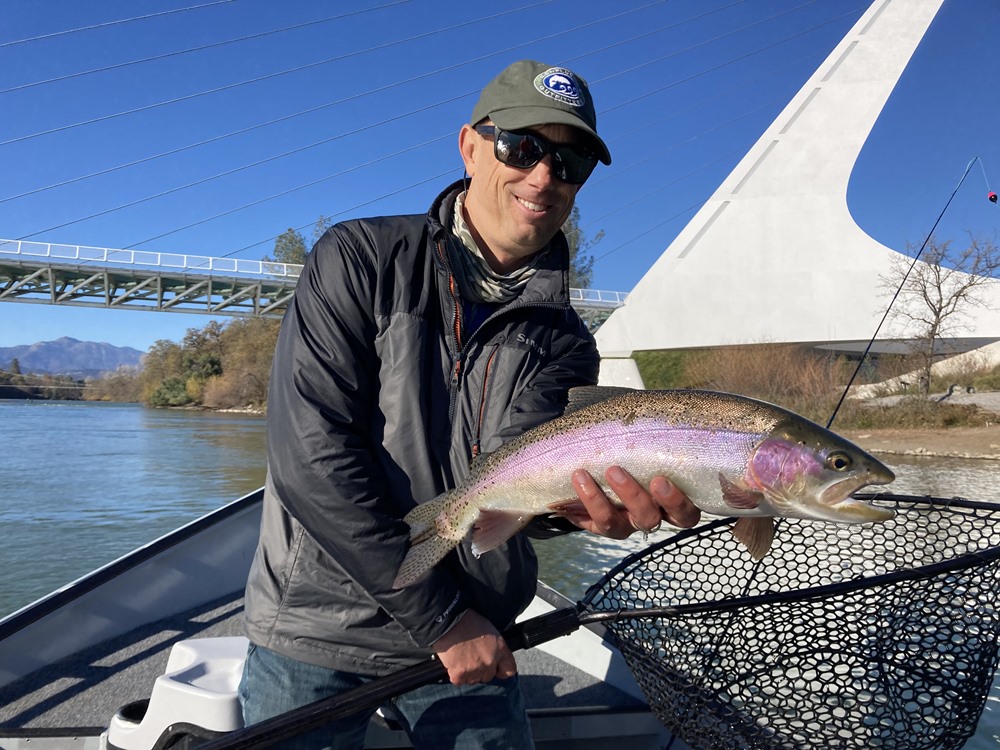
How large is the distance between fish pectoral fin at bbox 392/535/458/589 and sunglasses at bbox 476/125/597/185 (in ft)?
3.80

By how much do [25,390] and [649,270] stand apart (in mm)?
91556

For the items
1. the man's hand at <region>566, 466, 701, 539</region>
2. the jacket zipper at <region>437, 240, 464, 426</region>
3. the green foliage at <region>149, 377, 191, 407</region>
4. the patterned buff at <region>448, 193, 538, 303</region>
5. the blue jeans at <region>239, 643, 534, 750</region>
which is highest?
the patterned buff at <region>448, 193, 538, 303</region>

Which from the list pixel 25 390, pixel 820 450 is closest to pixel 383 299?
pixel 820 450

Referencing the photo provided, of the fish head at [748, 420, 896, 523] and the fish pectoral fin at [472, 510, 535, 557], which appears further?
the fish pectoral fin at [472, 510, 535, 557]

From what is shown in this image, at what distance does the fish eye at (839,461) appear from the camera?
1.87 metres

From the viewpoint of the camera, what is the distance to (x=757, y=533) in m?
2.08

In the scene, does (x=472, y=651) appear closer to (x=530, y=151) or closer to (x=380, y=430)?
(x=380, y=430)

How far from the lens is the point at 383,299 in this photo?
2.08 metres

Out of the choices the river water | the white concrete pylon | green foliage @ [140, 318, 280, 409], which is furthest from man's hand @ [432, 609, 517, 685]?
green foliage @ [140, 318, 280, 409]

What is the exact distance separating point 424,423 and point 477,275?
0.56 metres

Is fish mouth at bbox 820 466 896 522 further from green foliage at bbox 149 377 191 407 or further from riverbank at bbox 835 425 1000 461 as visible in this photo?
green foliage at bbox 149 377 191 407

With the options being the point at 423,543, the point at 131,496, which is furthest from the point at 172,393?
the point at 423,543

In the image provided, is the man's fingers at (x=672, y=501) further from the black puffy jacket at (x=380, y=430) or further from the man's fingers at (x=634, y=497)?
the black puffy jacket at (x=380, y=430)

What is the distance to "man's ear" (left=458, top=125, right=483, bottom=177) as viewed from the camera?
7.72 feet
